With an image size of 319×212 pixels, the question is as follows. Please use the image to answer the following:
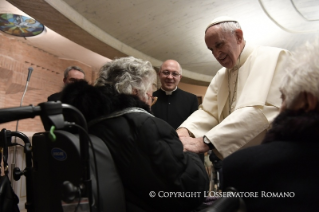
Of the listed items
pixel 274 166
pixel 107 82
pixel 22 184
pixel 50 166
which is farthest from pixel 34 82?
pixel 274 166

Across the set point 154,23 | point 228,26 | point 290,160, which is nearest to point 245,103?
point 228,26

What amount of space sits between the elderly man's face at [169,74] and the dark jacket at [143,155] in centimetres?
199

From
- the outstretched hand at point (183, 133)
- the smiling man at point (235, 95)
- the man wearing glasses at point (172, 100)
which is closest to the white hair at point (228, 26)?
the smiling man at point (235, 95)

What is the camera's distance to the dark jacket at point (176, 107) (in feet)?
10.8

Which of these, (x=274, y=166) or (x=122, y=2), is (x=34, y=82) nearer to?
(x=122, y=2)

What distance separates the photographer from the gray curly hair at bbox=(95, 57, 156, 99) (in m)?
1.55

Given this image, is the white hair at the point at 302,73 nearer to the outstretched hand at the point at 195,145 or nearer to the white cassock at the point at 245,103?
the white cassock at the point at 245,103

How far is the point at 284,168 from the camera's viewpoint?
79cm

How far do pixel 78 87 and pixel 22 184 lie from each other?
2943mm

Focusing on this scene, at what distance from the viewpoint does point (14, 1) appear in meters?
3.25

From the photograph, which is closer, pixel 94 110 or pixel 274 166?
pixel 274 166

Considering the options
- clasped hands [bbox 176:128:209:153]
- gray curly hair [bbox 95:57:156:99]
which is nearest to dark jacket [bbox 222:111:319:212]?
clasped hands [bbox 176:128:209:153]

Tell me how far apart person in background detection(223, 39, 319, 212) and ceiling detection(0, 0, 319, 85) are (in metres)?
3.27

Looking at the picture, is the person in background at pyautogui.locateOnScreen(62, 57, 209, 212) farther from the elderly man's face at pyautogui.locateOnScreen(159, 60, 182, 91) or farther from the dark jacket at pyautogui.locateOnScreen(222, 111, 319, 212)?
the elderly man's face at pyautogui.locateOnScreen(159, 60, 182, 91)
